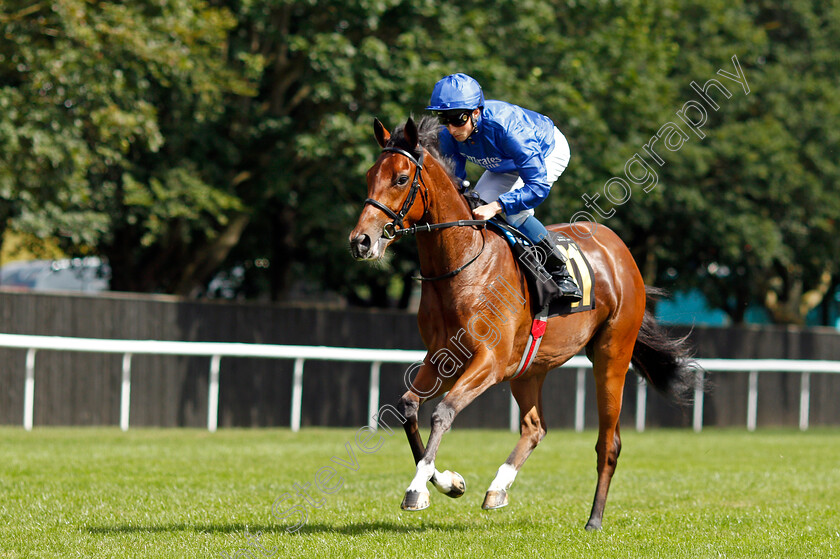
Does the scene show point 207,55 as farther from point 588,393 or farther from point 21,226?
point 588,393

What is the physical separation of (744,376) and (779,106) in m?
5.32

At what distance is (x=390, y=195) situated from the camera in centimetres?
527

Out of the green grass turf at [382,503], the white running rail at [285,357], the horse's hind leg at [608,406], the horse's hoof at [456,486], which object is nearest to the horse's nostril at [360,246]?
the horse's hoof at [456,486]

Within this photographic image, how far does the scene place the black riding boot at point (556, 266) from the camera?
6.12 m

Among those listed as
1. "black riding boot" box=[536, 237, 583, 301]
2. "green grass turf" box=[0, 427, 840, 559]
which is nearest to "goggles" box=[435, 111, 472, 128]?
"black riding boot" box=[536, 237, 583, 301]

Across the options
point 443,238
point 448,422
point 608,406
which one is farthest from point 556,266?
point 448,422

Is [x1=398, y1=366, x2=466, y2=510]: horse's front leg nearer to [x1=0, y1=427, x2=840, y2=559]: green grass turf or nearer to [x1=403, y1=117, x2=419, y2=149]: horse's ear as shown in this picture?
[x1=0, y1=427, x2=840, y2=559]: green grass turf

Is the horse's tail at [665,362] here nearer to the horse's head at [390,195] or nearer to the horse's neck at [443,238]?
the horse's neck at [443,238]

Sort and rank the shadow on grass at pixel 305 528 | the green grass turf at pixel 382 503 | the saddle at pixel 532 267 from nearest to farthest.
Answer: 1. the green grass turf at pixel 382 503
2. the shadow on grass at pixel 305 528
3. the saddle at pixel 532 267

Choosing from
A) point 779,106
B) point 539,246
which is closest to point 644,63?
point 779,106

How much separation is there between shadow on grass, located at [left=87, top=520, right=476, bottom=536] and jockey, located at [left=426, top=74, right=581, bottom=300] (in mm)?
1596

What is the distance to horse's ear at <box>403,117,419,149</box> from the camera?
5325 mm

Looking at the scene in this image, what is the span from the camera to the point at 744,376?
2005 cm

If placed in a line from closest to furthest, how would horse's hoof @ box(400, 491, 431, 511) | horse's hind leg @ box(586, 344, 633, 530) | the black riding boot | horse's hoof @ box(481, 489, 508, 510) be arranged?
horse's hoof @ box(400, 491, 431, 511) < horse's hoof @ box(481, 489, 508, 510) < the black riding boot < horse's hind leg @ box(586, 344, 633, 530)
